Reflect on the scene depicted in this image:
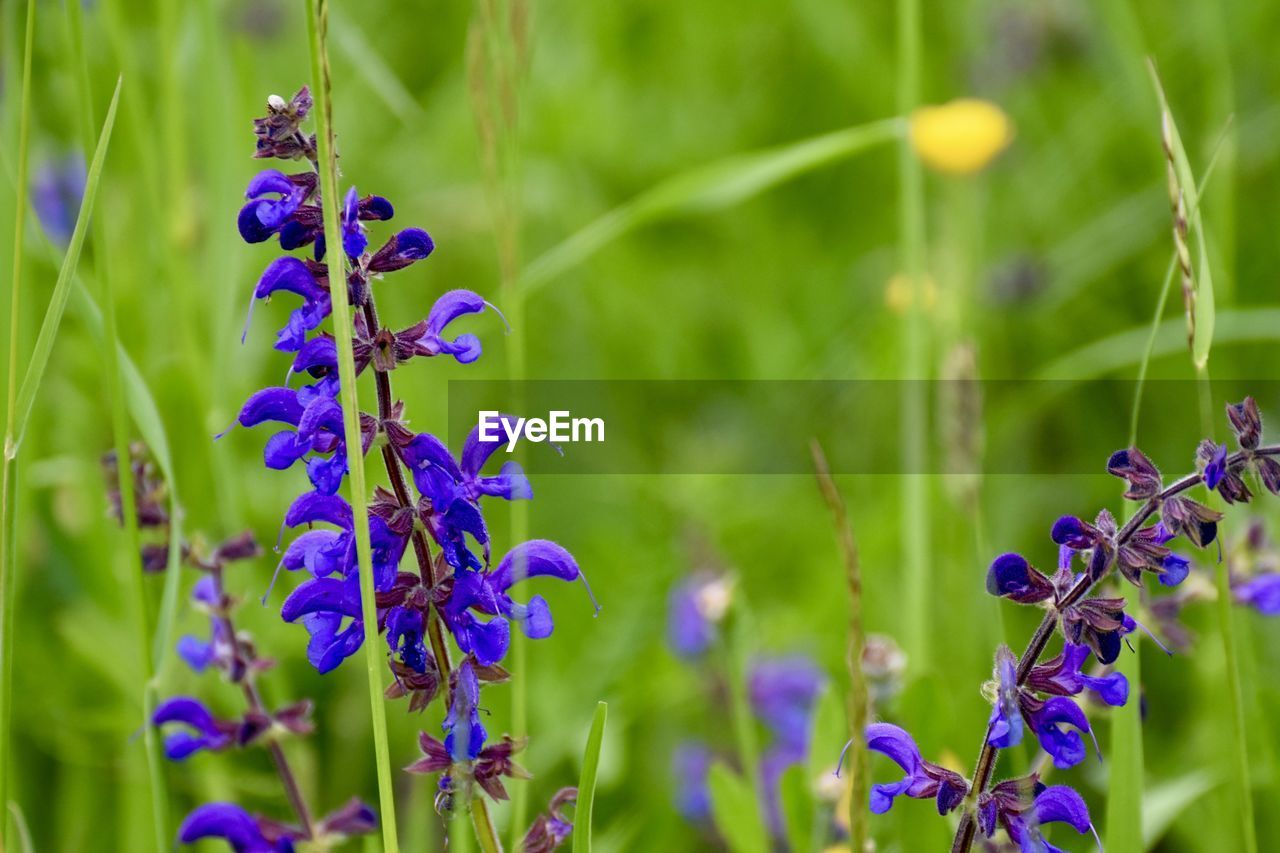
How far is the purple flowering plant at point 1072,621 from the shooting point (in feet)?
3.96

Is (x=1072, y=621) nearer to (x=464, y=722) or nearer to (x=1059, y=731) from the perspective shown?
(x=1059, y=731)

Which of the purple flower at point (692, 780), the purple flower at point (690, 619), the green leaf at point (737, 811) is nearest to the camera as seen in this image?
the green leaf at point (737, 811)

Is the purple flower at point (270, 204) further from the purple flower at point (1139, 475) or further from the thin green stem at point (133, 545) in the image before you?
the purple flower at point (1139, 475)

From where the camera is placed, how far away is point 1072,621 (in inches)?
48.1

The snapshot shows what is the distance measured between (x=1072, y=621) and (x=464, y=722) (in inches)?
21.4

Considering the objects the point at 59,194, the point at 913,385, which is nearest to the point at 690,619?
the point at 913,385

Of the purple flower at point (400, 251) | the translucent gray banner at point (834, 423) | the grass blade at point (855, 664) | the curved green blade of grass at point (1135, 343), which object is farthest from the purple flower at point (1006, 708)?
the translucent gray banner at point (834, 423)

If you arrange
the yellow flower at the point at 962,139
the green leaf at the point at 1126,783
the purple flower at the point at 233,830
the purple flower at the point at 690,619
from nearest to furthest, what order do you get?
the green leaf at the point at 1126,783
the purple flower at the point at 233,830
the purple flower at the point at 690,619
the yellow flower at the point at 962,139

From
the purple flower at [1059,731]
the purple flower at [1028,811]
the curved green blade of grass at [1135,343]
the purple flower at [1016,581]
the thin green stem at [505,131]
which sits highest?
the curved green blade of grass at [1135,343]

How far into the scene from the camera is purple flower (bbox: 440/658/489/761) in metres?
1.27

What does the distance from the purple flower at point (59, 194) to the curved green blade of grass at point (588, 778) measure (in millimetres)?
2691

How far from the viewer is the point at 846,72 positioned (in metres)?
4.73

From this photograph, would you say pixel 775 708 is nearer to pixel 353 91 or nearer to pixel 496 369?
pixel 496 369

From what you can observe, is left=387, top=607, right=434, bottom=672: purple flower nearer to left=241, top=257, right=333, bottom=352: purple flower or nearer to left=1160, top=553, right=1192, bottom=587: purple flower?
left=241, top=257, right=333, bottom=352: purple flower
